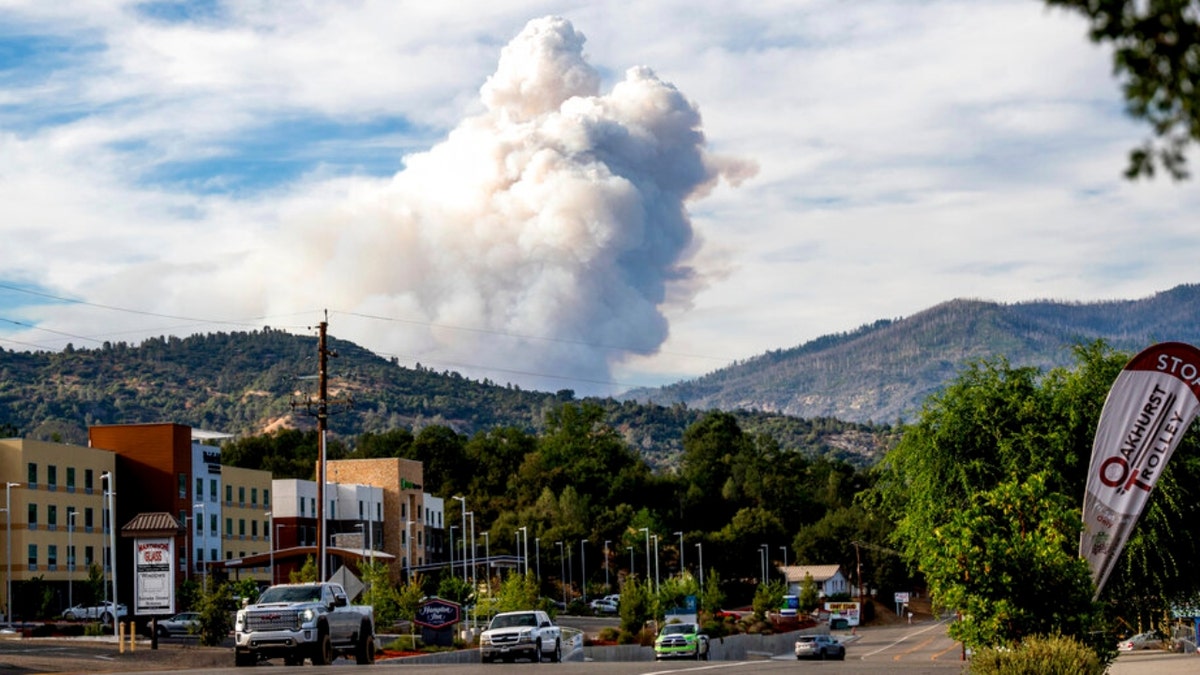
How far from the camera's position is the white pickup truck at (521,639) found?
47656 mm

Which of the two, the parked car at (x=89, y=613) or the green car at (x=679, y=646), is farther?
the parked car at (x=89, y=613)

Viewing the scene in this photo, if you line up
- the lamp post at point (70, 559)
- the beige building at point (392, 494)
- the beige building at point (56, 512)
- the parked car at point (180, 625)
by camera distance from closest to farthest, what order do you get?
the parked car at point (180, 625)
the beige building at point (56, 512)
the lamp post at point (70, 559)
the beige building at point (392, 494)

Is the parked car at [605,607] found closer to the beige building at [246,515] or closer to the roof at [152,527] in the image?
the beige building at [246,515]

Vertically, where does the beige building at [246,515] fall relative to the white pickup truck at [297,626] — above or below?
above

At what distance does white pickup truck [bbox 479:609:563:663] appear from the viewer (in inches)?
1876

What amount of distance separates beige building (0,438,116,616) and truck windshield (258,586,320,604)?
6476 centimetres

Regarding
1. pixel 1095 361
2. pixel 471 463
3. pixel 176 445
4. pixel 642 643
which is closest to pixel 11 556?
pixel 176 445

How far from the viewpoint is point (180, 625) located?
262ft

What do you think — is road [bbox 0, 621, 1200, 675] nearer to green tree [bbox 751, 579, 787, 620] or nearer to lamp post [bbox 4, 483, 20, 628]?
lamp post [bbox 4, 483, 20, 628]

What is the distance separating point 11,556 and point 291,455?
3740 inches

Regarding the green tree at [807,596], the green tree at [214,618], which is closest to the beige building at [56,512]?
the green tree at [214,618]

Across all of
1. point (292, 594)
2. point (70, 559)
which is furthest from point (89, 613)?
point (292, 594)

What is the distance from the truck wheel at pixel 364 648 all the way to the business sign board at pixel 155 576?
10.2 metres

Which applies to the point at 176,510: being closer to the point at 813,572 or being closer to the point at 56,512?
the point at 56,512
